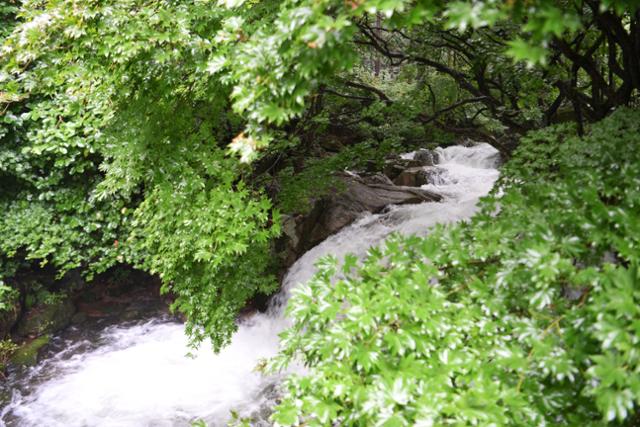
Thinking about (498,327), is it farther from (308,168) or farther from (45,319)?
(45,319)

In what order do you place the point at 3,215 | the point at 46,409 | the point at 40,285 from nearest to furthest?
1. the point at 46,409
2. the point at 3,215
3. the point at 40,285

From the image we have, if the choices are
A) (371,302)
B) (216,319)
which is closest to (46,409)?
(216,319)

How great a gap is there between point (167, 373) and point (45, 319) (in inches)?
112

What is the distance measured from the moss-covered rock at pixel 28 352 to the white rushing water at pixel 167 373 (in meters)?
0.20

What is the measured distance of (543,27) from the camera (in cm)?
150

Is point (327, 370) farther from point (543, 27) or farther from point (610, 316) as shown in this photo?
point (543, 27)

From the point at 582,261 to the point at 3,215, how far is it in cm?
755

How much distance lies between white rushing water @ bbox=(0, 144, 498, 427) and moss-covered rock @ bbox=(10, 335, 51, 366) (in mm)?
205

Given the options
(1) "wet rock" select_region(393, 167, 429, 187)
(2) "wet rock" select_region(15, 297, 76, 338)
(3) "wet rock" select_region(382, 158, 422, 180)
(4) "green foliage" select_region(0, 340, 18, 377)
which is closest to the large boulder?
(1) "wet rock" select_region(393, 167, 429, 187)

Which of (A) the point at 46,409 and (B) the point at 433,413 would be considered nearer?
(B) the point at 433,413

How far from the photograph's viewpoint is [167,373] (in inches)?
254

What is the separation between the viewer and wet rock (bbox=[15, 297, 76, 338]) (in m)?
7.25

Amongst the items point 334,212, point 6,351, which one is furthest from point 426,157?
point 6,351

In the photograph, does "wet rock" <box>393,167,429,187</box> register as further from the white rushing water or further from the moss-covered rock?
the moss-covered rock
